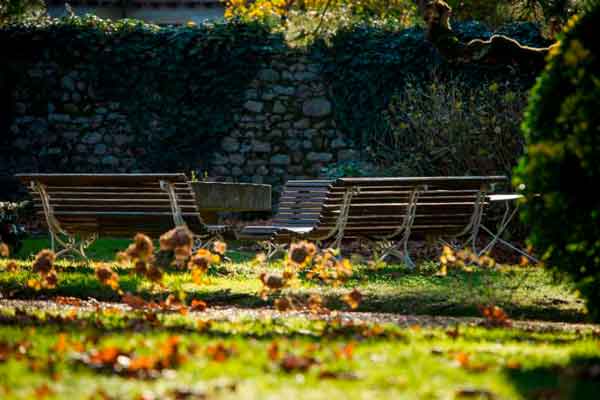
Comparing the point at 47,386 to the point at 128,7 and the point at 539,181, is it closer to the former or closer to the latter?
the point at 539,181

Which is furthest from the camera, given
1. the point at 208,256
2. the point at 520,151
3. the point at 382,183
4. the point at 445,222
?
the point at 520,151

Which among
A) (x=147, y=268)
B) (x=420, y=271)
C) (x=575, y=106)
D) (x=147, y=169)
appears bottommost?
(x=147, y=169)

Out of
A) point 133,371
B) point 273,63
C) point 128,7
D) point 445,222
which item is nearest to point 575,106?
point 133,371

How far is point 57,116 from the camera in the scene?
1587 cm

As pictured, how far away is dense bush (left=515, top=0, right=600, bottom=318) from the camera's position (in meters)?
4.48

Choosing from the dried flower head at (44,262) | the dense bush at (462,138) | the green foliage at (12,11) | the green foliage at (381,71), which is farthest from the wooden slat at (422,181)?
the green foliage at (12,11)

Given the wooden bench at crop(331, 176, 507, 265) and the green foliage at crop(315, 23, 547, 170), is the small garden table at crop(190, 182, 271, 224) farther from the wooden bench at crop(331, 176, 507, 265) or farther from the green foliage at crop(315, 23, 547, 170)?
the green foliage at crop(315, 23, 547, 170)

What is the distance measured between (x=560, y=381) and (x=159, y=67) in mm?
12611

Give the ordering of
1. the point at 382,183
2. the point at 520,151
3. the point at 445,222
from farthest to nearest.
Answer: the point at 520,151 → the point at 445,222 → the point at 382,183

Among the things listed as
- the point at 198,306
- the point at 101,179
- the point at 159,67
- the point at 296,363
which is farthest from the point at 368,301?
the point at 159,67

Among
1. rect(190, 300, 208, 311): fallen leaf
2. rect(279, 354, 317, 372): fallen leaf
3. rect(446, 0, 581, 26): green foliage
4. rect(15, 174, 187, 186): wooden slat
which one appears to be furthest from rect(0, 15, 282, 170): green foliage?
rect(279, 354, 317, 372): fallen leaf

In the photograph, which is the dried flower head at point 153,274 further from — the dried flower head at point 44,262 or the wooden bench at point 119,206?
the wooden bench at point 119,206

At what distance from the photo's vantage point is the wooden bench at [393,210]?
26.9ft

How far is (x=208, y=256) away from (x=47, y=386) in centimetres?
259
